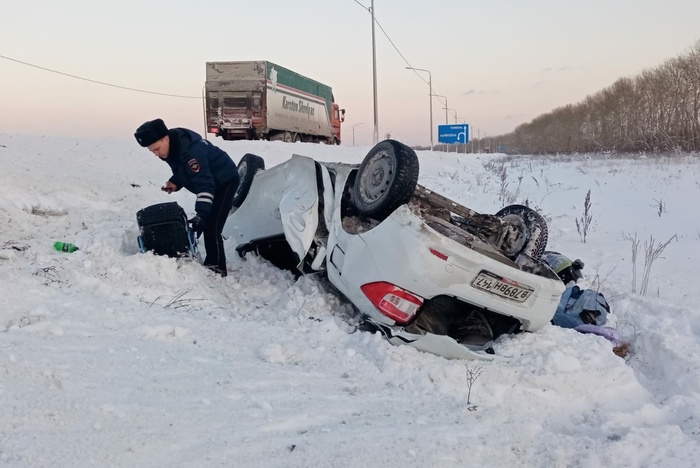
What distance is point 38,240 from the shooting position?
5.15m

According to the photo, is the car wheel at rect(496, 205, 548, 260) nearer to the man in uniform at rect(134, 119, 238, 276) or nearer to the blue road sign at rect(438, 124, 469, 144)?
the man in uniform at rect(134, 119, 238, 276)

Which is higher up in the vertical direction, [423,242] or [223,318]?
[423,242]

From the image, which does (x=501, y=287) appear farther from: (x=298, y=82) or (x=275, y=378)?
(x=298, y=82)

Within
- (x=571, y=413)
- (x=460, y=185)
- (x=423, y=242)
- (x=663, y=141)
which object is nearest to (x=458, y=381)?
(x=571, y=413)

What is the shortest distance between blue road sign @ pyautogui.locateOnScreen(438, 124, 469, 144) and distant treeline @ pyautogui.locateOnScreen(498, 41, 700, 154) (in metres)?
7.19

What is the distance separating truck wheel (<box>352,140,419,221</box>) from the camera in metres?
3.94

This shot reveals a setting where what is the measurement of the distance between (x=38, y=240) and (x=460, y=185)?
11.5 meters

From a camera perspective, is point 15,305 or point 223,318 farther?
point 223,318

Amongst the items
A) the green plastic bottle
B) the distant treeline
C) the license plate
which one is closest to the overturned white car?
the license plate

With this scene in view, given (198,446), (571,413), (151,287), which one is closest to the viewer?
(198,446)

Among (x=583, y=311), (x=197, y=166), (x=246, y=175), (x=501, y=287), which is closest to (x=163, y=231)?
(x=197, y=166)

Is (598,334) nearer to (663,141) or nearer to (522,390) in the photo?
(522,390)

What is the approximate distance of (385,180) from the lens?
4.08m

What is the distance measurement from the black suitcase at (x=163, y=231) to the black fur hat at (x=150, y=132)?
54 centimetres
